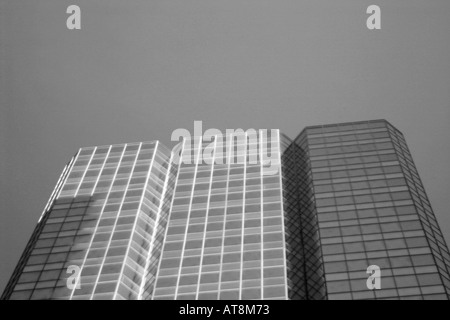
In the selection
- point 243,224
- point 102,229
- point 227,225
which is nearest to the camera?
point 243,224

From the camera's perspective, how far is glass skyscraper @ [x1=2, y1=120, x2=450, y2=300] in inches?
2648

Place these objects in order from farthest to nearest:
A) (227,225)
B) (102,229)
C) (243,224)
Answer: (102,229) → (227,225) → (243,224)

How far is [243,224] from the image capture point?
75312mm

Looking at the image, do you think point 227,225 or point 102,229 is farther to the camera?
point 102,229

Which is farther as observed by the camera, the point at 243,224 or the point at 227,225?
the point at 227,225

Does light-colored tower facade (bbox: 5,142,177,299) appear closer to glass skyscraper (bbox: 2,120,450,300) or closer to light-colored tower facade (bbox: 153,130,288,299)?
glass skyscraper (bbox: 2,120,450,300)

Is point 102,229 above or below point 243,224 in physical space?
above

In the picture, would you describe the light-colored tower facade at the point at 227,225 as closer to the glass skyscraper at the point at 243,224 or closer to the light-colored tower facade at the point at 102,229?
the glass skyscraper at the point at 243,224

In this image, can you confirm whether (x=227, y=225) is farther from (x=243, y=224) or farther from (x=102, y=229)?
(x=102, y=229)

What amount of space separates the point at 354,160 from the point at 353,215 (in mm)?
14006

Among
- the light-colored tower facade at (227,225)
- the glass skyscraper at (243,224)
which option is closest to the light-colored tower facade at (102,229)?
the glass skyscraper at (243,224)

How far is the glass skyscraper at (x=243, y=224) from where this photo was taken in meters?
67.2

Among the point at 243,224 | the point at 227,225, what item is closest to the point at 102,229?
the point at 227,225
